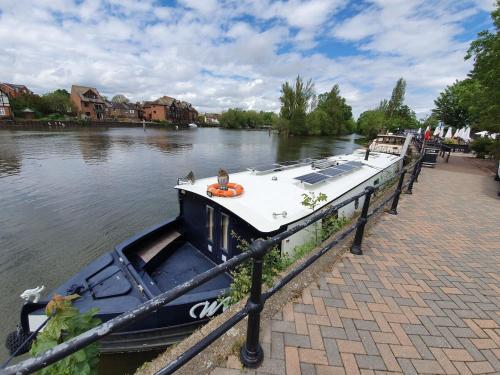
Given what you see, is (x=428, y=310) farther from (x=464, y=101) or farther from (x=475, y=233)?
(x=464, y=101)

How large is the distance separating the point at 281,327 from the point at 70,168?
21886mm

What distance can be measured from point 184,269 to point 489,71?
50.4ft

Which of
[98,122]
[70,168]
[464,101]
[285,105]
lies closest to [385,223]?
[464,101]

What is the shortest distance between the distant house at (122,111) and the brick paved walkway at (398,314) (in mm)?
99297

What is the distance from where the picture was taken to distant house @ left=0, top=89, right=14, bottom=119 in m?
56.4

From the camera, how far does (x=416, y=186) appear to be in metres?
9.24

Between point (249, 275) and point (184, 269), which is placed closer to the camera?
point (249, 275)

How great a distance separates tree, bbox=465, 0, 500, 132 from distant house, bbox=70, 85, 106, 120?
85.7 metres

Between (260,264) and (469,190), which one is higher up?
(260,264)

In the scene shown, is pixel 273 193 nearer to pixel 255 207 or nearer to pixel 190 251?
pixel 255 207

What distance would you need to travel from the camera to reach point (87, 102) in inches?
2906

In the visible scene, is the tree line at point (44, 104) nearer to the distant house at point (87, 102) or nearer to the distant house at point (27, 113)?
the distant house at point (27, 113)

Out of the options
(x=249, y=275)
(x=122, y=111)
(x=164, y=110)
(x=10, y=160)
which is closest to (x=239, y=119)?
(x=164, y=110)

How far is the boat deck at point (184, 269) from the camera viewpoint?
5680 millimetres
